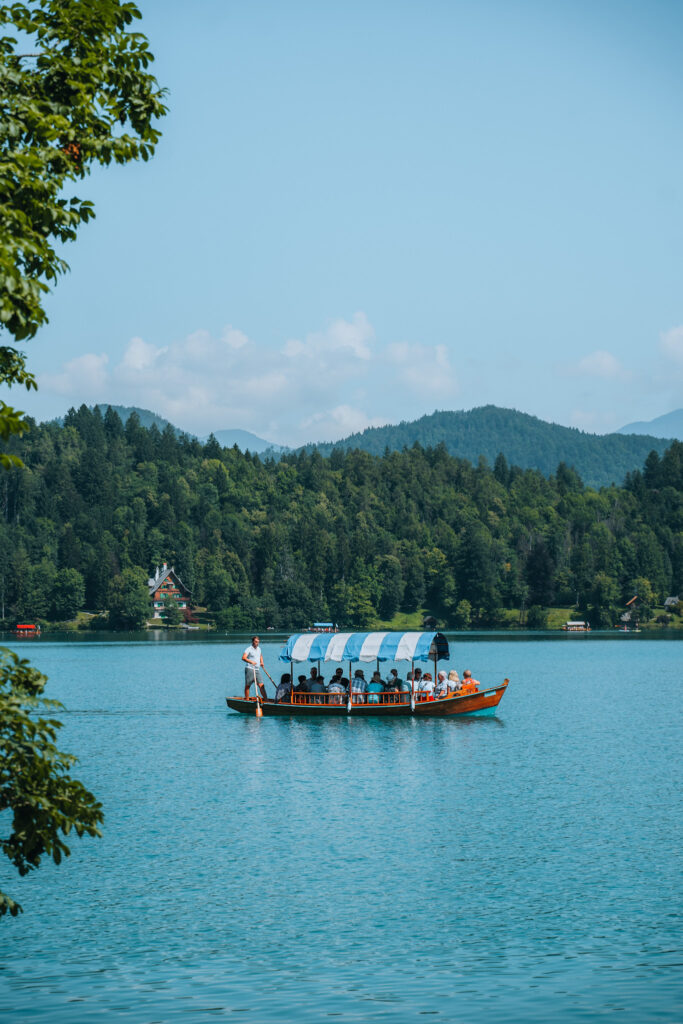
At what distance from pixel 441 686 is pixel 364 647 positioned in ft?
17.1

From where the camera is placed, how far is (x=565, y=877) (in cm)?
2762

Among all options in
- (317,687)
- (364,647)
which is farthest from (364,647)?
(317,687)

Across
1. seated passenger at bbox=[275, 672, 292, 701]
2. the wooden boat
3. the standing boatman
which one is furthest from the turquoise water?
seated passenger at bbox=[275, 672, 292, 701]

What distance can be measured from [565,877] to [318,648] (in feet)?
121

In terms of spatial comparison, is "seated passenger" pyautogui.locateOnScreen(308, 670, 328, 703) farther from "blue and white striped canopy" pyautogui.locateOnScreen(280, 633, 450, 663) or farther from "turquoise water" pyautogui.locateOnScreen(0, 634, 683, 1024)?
"turquoise water" pyautogui.locateOnScreen(0, 634, 683, 1024)

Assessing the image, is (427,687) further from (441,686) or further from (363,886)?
(363,886)

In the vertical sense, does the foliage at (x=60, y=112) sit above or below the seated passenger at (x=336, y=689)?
above

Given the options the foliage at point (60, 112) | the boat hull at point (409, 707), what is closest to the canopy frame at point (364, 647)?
the boat hull at point (409, 707)

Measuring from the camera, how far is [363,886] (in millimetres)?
27109

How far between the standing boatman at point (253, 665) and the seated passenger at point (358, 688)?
541 cm

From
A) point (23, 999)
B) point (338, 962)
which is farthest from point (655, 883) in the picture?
point (23, 999)

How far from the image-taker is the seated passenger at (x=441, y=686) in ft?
209

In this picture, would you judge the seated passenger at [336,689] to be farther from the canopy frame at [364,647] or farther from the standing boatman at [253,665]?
the standing boatman at [253,665]

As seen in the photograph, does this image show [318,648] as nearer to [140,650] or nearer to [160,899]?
[160,899]
